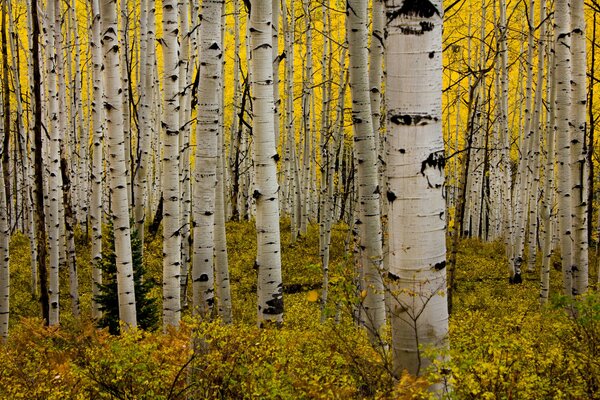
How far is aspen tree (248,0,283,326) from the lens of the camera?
4410mm

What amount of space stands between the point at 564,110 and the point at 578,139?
45 centimetres

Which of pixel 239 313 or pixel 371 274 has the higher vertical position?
pixel 371 274

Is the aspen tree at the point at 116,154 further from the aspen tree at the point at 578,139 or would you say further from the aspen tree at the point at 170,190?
the aspen tree at the point at 578,139

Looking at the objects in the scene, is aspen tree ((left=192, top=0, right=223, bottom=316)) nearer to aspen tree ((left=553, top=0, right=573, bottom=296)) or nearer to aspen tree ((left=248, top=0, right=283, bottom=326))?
aspen tree ((left=248, top=0, right=283, bottom=326))

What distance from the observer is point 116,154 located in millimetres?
5418

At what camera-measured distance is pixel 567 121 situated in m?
Result: 6.79

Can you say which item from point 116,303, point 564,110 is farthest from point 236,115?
point 564,110

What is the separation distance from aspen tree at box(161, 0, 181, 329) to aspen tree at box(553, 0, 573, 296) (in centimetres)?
484

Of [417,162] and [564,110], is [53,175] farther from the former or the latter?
[564,110]

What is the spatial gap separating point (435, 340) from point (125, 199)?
3990 mm

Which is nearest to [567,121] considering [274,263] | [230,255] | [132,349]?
[274,263]

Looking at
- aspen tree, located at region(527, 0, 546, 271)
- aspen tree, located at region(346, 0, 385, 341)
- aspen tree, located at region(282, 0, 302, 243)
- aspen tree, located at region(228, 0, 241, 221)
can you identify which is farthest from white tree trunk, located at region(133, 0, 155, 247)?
aspen tree, located at region(527, 0, 546, 271)

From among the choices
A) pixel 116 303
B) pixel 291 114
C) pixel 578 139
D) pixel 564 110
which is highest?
pixel 291 114

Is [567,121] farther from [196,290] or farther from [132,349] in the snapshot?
[132,349]
